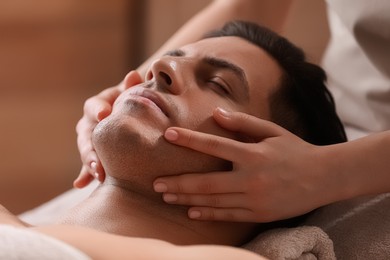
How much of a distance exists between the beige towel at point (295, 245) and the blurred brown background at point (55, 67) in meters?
1.89

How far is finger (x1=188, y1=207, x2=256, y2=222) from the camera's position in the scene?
1.27 meters

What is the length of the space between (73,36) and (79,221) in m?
2.11

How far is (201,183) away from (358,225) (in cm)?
35

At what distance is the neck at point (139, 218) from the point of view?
49.5 inches

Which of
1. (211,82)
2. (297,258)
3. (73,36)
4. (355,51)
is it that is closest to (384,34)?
(355,51)

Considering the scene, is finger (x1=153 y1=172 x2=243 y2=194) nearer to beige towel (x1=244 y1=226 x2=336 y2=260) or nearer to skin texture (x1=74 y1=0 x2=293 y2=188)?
beige towel (x1=244 y1=226 x2=336 y2=260)

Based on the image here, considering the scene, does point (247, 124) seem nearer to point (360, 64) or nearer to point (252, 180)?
point (252, 180)

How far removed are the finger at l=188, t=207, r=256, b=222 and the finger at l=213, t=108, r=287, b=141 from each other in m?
0.13

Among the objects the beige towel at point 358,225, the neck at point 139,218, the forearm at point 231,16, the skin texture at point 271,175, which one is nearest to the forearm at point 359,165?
the skin texture at point 271,175

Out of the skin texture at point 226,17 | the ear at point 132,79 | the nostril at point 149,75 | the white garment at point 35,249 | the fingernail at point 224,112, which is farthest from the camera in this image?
the skin texture at point 226,17

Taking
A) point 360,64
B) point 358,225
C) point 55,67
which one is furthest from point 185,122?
point 55,67

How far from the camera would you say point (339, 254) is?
1392 mm

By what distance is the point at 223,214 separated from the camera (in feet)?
4.19

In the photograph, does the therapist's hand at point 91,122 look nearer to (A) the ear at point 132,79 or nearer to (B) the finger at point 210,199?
(A) the ear at point 132,79
